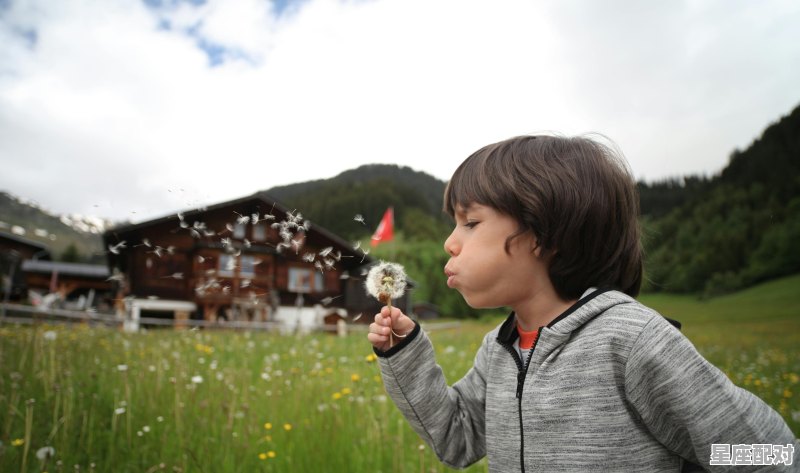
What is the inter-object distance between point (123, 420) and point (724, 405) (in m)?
2.54

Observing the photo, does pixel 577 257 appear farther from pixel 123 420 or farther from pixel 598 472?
pixel 123 420

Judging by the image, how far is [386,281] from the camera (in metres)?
1.48

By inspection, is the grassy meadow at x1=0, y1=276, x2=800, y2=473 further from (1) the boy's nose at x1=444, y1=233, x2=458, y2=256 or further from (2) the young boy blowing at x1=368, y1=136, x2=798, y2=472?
(1) the boy's nose at x1=444, y1=233, x2=458, y2=256

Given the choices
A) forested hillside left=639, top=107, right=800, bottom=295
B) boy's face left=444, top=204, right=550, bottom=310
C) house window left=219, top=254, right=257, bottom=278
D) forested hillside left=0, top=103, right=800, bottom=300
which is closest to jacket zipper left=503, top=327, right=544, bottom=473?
boy's face left=444, top=204, right=550, bottom=310

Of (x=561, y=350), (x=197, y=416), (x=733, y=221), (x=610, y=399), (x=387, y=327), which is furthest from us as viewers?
(x=733, y=221)

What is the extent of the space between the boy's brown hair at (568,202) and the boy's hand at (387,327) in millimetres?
386

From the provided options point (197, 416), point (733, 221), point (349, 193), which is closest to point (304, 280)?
point (349, 193)

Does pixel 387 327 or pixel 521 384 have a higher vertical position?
pixel 387 327

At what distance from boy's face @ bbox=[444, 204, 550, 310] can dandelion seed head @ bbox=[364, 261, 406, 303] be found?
0.14 metres

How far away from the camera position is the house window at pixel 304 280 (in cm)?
2030

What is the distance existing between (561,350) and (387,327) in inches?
19.5

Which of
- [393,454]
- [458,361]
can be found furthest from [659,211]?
[393,454]

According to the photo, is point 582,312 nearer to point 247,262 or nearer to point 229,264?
point 229,264

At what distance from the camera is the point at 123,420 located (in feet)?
8.33
